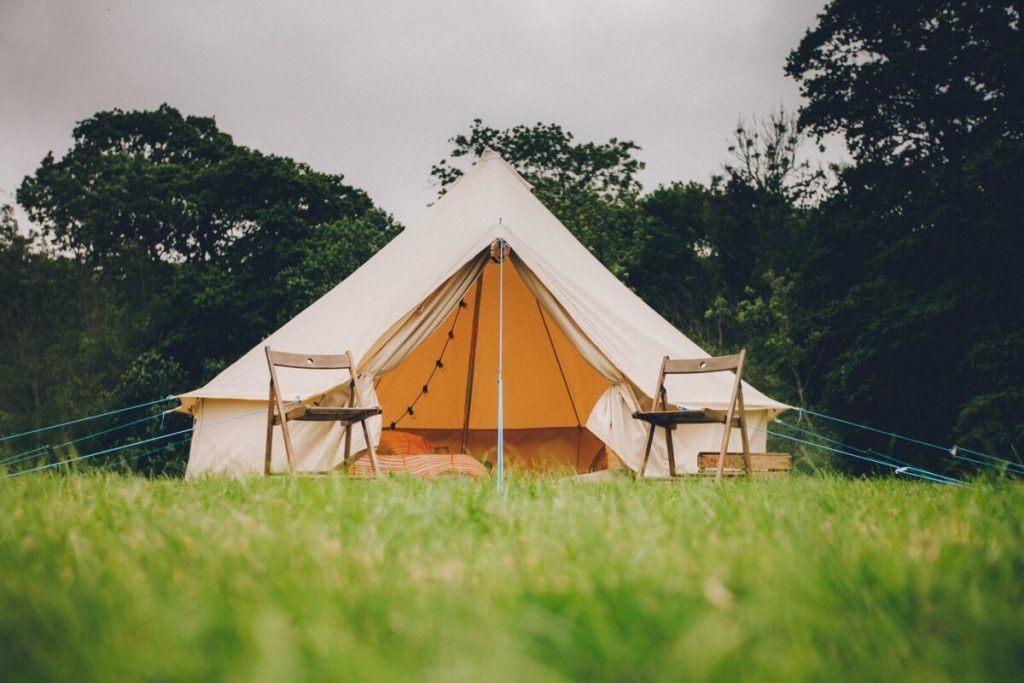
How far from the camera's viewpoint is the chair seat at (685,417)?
368 centimetres

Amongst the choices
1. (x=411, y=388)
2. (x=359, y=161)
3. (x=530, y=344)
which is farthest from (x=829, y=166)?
(x=359, y=161)

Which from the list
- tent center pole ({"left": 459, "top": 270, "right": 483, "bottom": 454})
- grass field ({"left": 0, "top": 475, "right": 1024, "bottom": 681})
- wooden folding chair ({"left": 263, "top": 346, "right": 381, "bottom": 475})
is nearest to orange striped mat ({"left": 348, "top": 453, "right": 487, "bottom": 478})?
wooden folding chair ({"left": 263, "top": 346, "right": 381, "bottom": 475})

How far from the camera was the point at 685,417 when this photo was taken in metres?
3.80

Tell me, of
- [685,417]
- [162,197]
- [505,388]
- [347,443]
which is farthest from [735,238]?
[162,197]

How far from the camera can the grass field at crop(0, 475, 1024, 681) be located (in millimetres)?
710

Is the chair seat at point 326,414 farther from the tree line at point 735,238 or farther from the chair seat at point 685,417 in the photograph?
the tree line at point 735,238

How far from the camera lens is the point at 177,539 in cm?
129

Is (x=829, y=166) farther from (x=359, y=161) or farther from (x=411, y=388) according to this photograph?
(x=359, y=161)

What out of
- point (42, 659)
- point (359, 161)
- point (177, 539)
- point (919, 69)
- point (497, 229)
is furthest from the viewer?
point (359, 161)

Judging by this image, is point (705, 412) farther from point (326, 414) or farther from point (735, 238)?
point (735, 238)

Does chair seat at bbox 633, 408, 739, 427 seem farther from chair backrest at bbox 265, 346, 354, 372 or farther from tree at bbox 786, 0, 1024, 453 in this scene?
tree at bbox 786, 0, 1024, 453

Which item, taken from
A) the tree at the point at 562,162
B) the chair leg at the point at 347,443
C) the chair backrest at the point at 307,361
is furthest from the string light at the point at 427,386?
the tree at the point at 562,162

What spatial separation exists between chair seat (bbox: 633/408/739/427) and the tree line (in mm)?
5807

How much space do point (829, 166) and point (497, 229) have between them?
8.92 metres
